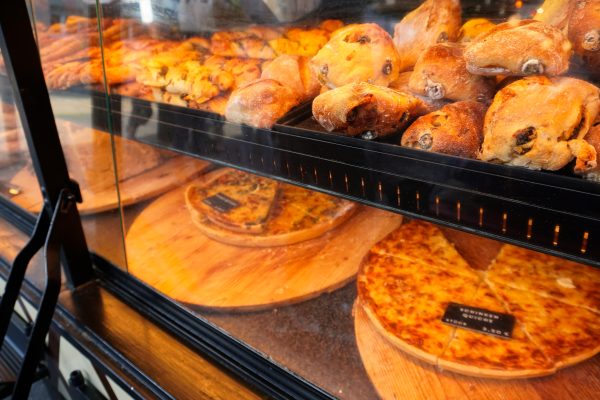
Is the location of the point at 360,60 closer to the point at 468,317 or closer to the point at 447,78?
the point at 447,78

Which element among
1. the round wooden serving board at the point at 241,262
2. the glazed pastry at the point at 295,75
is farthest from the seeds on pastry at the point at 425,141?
the round wooden serving board at the point at 241,262

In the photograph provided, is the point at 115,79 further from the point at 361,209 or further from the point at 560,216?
the point at 560,216

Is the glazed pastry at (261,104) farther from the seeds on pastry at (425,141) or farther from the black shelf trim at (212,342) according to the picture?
the black shelf trim at (212,342)

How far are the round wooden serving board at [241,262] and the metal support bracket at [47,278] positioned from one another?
0.84 ft

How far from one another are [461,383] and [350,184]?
558 millimetres

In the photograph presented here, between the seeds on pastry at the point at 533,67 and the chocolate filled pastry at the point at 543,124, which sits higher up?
the seeds on pastry at the point at 533,67

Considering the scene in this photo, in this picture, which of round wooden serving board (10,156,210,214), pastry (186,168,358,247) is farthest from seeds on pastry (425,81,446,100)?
round wooden serving board (10,156,210,214)

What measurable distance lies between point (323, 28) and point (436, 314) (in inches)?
32.8

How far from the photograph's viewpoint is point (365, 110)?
0.85 m

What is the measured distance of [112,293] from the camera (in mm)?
1576

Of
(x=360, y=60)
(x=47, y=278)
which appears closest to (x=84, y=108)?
(x=47, y=278)

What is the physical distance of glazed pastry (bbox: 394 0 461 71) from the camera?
106cm

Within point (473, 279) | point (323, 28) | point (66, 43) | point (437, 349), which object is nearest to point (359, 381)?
point (437, 349)

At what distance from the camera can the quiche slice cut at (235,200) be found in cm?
177
